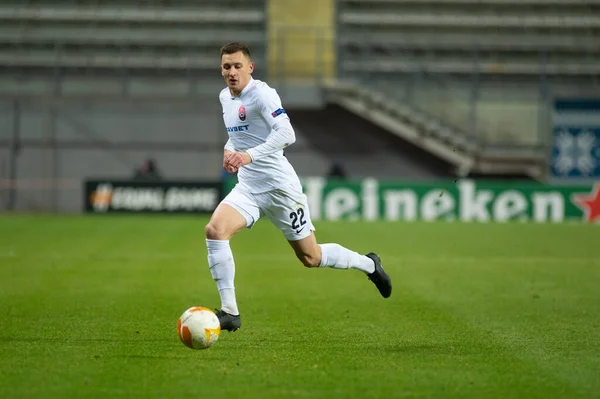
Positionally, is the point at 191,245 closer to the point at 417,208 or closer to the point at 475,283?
the point at 475,283

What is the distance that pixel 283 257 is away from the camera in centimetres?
1648

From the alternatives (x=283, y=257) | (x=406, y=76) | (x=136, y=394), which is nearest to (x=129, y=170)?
(x=406, y=76)

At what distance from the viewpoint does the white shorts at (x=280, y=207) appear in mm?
8203

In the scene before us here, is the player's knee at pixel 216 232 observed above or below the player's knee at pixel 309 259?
above

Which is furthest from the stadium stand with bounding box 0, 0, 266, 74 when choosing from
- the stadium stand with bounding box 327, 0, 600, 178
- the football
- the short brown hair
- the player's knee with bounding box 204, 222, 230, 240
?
the football

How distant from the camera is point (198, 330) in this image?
7.23 metres

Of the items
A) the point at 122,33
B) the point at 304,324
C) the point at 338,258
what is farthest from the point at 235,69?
the point at 122,33

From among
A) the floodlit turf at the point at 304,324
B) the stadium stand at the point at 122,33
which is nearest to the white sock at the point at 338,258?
the floodlit turf at the point at 304,324

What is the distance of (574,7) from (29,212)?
1850cm

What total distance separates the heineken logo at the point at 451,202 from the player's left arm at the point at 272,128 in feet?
62.0

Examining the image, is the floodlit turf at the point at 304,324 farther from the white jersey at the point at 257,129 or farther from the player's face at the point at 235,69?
the player's face at the point at 235,69

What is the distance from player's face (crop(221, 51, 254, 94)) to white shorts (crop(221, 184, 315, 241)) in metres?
0.85

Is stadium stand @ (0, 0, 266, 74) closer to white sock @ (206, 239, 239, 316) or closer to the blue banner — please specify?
the blue banner

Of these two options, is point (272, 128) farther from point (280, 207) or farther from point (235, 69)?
point (280, 207)
